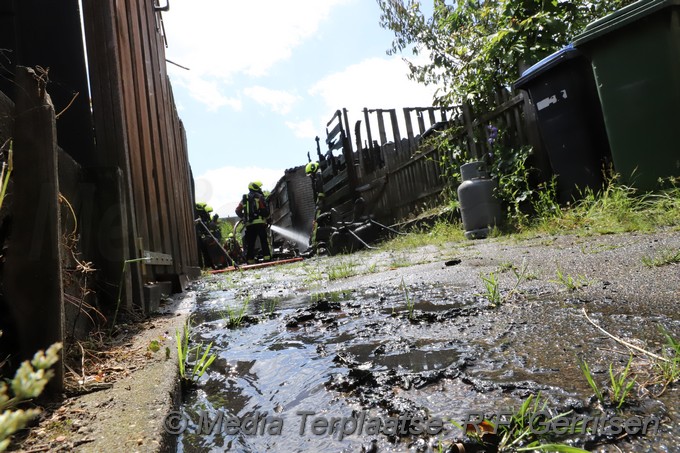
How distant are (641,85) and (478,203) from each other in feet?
6.69

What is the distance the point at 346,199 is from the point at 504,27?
6573mm

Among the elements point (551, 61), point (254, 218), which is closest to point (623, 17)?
point (551, 61)

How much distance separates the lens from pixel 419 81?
11062 mm

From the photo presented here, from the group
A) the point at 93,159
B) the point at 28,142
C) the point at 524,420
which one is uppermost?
the point at 93,159

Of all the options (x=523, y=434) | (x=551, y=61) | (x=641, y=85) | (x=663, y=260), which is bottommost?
(x=523, y=434)

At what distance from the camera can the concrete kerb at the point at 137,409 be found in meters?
0.79

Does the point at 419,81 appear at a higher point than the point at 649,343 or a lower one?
higher

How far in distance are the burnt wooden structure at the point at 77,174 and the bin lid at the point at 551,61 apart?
3.74 metres

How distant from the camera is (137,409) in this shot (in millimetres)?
934

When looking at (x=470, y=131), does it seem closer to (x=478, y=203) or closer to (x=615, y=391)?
(x=478, y=203)

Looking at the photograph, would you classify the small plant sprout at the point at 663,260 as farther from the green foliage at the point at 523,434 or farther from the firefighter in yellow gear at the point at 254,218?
the firefighter in yellow gear at the point at 254,218

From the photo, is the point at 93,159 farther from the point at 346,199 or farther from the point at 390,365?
the point at 346,199

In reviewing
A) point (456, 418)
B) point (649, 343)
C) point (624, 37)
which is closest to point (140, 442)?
point (456, 418)

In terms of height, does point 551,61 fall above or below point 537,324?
above
